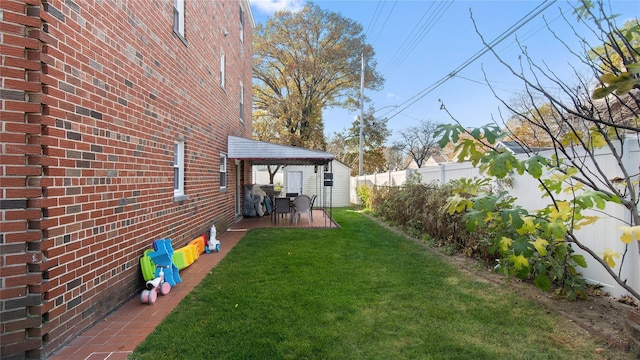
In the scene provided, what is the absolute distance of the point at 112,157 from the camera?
3.79 meters

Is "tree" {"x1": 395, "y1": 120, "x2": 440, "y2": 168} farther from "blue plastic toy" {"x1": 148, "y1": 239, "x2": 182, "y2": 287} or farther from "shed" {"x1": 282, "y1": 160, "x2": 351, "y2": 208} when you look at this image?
"blue plastic toy" {"x1": 148, "y1": 239, "x2": 182, "y2": 287}

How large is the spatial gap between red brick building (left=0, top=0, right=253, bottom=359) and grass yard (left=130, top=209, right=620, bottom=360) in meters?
0.84

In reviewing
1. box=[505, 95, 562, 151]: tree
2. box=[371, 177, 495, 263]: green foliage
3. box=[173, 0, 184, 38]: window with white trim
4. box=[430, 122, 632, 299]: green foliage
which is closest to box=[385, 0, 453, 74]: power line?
box=[505, 95, 562, 151]: tree

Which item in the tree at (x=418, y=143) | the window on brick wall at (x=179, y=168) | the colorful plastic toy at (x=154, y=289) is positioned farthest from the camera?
the tree at (x=418, y=143)

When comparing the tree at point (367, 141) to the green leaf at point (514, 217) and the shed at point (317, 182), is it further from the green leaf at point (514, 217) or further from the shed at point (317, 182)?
the green leaf at point (514, 217)

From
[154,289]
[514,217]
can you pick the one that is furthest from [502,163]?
[154,289]

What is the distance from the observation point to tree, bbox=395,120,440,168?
1425 inches

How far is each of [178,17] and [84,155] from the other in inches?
157

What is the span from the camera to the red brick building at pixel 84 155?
260 centimetres

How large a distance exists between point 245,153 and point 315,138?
547 inches

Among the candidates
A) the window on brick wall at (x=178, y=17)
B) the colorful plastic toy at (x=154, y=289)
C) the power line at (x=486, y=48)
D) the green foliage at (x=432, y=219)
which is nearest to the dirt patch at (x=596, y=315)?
the green foliage at (x=432, y=219)

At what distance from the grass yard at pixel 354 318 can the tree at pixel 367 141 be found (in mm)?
21903

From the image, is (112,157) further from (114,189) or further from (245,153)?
(245,153)

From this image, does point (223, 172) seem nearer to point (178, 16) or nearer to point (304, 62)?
point (178, 16)
